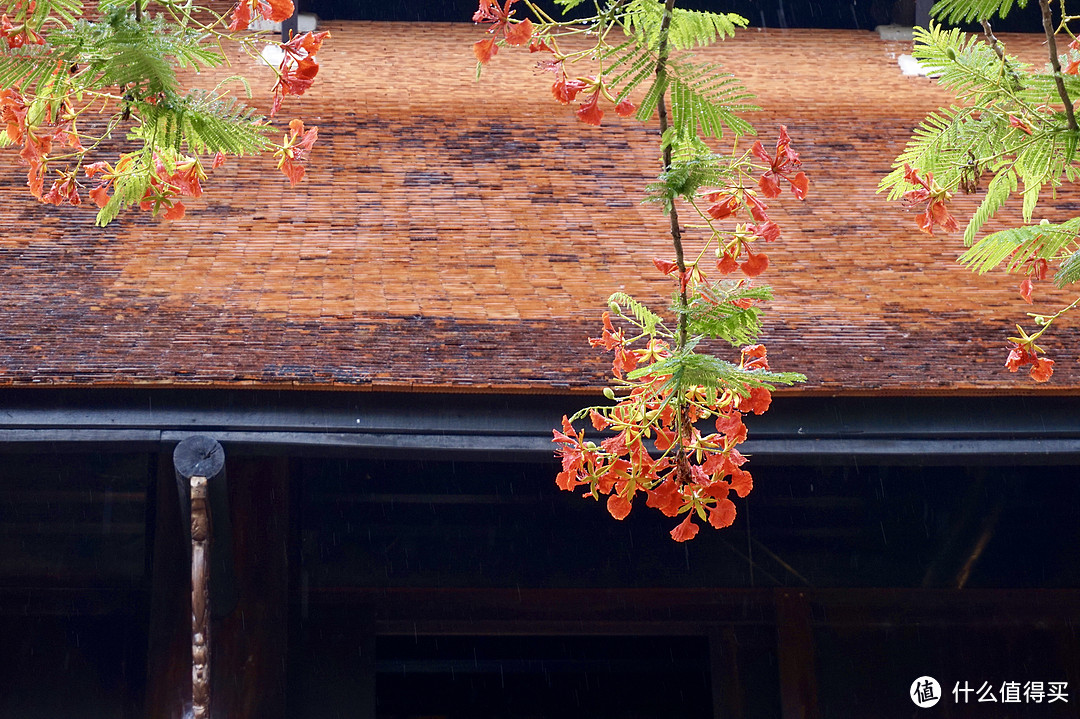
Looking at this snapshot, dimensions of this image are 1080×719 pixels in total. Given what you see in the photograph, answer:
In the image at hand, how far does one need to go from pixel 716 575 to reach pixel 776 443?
1.04 meters

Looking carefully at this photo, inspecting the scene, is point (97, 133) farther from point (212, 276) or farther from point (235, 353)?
point (235, 353)

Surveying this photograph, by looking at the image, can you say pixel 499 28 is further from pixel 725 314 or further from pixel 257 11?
pixel 725 314

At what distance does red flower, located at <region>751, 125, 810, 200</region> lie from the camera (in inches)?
63.9

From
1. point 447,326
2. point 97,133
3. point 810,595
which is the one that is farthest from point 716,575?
point 97,133

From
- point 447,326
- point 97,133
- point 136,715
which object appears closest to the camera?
point 447,326

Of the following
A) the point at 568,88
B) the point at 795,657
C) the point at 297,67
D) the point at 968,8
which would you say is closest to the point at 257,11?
the point at 297,67

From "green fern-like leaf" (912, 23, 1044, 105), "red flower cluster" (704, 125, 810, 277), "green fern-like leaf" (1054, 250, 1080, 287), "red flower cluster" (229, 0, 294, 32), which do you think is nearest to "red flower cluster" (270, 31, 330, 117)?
"red flower cluster" (229, 0, 294, 32)

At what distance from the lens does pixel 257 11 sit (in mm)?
1870

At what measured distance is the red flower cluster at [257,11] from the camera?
1771 millimetres

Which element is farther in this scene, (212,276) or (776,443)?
(212,276)

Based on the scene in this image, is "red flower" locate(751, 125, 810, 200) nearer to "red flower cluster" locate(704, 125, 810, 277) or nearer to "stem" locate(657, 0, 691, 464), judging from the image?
"red flower cluster" locate(704, 125, 810, 277)

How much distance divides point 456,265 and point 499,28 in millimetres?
2591

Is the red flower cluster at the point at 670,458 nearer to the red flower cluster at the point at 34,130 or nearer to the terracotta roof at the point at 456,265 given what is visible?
the red flower cluster at the point at 34,130

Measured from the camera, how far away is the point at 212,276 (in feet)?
13.4
